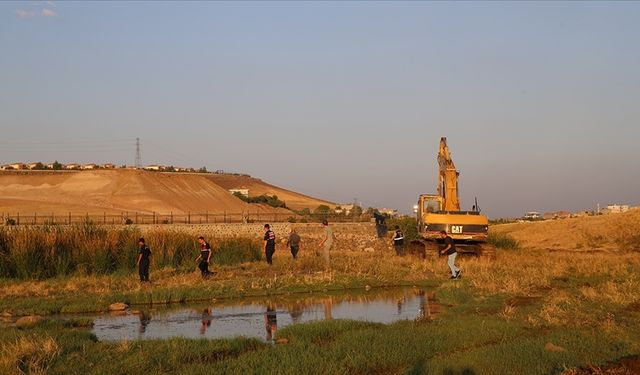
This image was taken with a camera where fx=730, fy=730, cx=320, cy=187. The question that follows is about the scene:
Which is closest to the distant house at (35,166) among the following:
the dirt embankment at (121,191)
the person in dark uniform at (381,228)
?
the dirt embankment at (121,191)

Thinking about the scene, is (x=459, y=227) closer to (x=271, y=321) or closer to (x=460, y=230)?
(x=460, y=230)

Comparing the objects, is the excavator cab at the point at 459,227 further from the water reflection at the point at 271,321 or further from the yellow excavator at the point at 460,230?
the water reflection at the point at 271,321

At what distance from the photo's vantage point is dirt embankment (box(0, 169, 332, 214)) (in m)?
98.4

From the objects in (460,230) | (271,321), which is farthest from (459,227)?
(271,321)

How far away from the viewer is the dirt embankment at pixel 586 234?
1785 inches

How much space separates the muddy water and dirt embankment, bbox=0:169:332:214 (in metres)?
72.8

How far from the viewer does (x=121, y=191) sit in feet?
341

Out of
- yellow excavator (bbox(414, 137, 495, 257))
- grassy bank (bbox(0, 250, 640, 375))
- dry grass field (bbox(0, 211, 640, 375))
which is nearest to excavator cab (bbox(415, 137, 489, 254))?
yellow excavator (bbox(414, 137, 495, 257))

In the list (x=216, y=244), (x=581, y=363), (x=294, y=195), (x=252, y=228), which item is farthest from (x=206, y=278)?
(x=294, y=195)

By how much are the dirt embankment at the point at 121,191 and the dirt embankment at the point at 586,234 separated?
51893 mm

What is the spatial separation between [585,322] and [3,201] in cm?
8567

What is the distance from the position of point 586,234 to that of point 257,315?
37419mm

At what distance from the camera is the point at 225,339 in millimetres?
13406

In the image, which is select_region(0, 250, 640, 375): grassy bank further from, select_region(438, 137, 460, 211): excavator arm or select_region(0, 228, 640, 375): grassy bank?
select_region(438, 137, 460, 211): excavator arm
